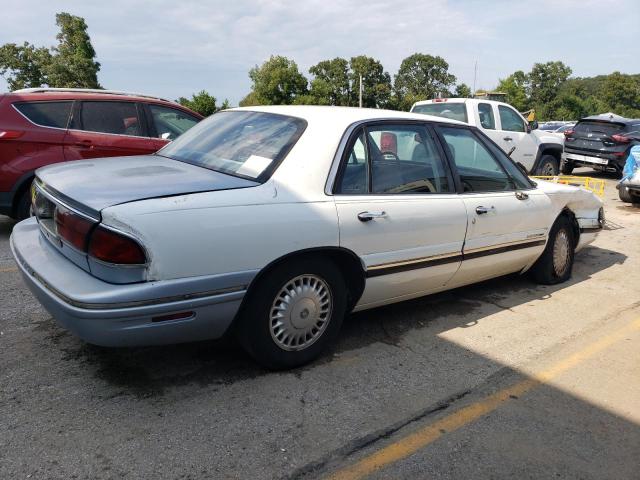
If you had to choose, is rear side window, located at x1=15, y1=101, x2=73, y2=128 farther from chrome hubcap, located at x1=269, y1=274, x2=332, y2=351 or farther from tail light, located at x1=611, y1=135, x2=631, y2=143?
tail light, located at x1=611, y1=135, x2=631, y2=143

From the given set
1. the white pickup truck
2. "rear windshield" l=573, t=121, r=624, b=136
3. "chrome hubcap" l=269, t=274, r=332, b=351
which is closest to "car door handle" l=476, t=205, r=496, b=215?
"chrome hubcap" l=269, t=274, r=332, b=351

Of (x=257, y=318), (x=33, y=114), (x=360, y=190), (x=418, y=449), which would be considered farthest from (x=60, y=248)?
(x=33, y=114)

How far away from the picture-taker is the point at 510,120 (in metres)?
11.0

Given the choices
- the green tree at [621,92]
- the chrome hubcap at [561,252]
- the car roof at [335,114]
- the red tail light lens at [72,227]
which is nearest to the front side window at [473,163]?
the car roof at [335,114]

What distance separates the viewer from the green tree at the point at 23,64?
35906 millimetres

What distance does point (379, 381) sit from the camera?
3188 millimetres

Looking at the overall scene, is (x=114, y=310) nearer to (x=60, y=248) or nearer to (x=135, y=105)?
(x=60, y=248)

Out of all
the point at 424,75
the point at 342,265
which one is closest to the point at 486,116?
the point at 342,265

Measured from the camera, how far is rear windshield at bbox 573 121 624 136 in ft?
45.0

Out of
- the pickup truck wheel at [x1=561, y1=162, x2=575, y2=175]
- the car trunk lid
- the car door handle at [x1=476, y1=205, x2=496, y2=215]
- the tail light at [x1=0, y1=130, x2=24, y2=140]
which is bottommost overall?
the pickup truck wheel at [x1=561, y1=162, x2=575, y2=175]

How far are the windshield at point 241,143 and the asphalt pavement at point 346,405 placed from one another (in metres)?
1.17

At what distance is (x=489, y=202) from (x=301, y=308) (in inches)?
73.1

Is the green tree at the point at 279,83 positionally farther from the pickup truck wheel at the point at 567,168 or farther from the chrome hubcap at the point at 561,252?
the chrome hubcap at the point at 561,252

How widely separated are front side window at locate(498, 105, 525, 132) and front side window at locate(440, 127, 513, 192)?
686 cm
